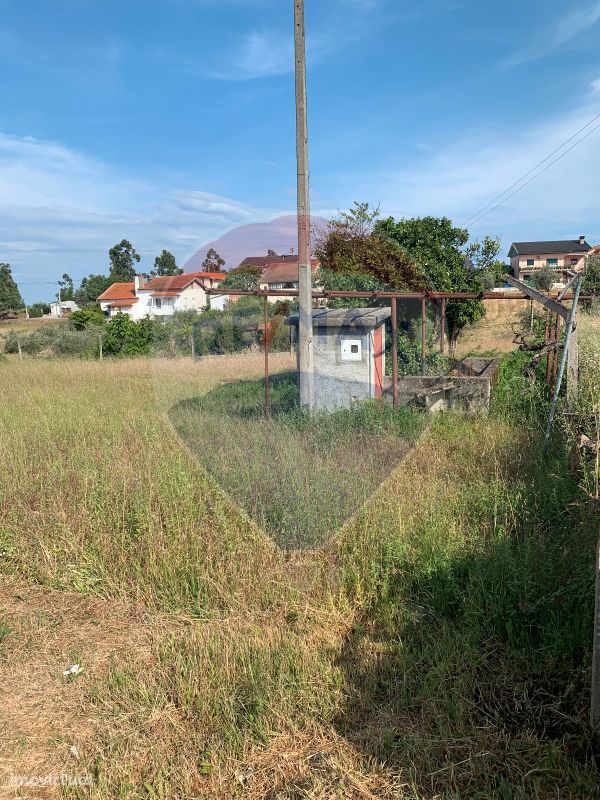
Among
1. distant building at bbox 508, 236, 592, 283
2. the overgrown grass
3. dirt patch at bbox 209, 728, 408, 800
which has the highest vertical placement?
distant building at bbox 508, 236, 592, 283

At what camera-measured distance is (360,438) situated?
5.86 meters

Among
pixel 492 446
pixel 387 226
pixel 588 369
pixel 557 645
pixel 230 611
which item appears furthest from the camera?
pixel 387 226

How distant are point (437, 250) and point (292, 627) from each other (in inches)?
658

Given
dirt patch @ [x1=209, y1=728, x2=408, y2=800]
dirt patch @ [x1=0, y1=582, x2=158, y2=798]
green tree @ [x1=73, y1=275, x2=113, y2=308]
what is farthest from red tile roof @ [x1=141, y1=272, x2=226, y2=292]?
green tree @ [x1=73, y1=275, x2=113, y2=308]

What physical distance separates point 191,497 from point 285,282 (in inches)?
206

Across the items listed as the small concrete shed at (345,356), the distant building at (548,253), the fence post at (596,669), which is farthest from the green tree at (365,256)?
the distant building at (548,253)

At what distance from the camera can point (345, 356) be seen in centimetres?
873

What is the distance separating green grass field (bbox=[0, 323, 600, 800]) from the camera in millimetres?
Answer: 2572

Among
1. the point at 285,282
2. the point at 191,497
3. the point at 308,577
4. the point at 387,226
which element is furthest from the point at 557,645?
the point at 387,226

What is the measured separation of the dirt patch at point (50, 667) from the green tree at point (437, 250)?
1561 cm

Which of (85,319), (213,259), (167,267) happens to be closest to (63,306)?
(85,319)

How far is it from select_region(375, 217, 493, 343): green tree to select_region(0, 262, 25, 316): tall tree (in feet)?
153

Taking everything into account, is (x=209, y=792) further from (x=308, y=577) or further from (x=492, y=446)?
(x=492, y=446)

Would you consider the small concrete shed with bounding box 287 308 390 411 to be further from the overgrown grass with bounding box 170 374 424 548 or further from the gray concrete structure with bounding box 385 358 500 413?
the overgrown grass with bounding box 170 374 424 548
